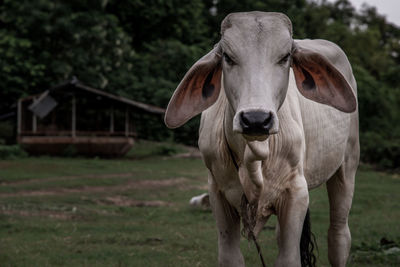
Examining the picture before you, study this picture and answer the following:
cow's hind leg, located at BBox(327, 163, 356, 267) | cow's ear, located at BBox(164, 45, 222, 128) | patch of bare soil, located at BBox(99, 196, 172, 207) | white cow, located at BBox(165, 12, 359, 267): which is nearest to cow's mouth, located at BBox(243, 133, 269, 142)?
white cow, located at BBox(165, 12, 359, 267)

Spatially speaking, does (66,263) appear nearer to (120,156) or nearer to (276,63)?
(276,63)

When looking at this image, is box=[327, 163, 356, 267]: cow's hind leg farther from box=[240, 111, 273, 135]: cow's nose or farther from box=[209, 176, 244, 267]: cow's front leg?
box=[240, 111, 273, 135]: cow's nose

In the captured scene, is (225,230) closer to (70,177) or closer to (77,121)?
(70,177)

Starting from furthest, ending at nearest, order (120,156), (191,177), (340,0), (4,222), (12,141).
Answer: (340,0) < (12,141) < (120,156) < (191,177) < (4,222)

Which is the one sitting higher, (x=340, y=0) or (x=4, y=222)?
(x=340, y=0)

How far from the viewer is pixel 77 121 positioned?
885 inches

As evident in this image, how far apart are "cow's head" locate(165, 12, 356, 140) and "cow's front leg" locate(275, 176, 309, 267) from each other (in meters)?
0.57

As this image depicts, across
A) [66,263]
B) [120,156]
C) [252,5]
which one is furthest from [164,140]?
[66,263]

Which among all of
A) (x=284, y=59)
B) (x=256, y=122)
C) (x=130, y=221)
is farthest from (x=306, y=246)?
(x=130, y=221)

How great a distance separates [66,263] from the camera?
597 cm

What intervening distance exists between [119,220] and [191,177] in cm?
620

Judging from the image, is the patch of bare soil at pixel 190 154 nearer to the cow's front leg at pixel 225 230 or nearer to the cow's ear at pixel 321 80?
the cow's front leg at pixel 225 230

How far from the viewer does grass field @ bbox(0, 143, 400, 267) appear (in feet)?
20.3

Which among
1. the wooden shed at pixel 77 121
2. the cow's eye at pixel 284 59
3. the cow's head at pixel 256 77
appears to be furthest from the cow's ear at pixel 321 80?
the wooden shed at pixel 77 121
